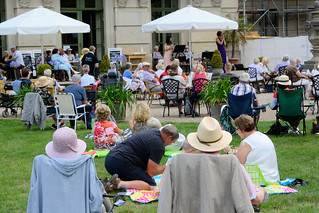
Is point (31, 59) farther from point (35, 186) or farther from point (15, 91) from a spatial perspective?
point (35, 186)

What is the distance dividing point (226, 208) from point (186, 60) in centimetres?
2074

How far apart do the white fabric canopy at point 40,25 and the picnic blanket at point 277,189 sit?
11381mm

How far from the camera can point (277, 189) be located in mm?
7527

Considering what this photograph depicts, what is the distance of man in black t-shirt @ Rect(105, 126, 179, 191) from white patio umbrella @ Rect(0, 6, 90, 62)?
1059 cm

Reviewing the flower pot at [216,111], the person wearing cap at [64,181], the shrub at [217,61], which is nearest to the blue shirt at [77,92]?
the flower pot at [216,111]

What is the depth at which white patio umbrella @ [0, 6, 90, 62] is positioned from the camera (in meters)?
17.7

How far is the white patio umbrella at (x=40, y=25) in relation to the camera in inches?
698

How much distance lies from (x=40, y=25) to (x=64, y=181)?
13185 mm

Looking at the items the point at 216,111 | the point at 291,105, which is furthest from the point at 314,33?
the point at 291,105

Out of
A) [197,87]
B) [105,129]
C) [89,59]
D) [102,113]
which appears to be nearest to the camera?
[102,113]

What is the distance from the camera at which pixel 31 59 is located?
23.0 meters

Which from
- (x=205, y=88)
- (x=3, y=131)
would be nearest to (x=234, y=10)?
(x=205, y=88)

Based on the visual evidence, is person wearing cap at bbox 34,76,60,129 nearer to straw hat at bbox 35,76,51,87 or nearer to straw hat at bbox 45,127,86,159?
straw hat at bbox 35,76,51,87

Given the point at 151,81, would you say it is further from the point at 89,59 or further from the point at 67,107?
the point at 89,59
